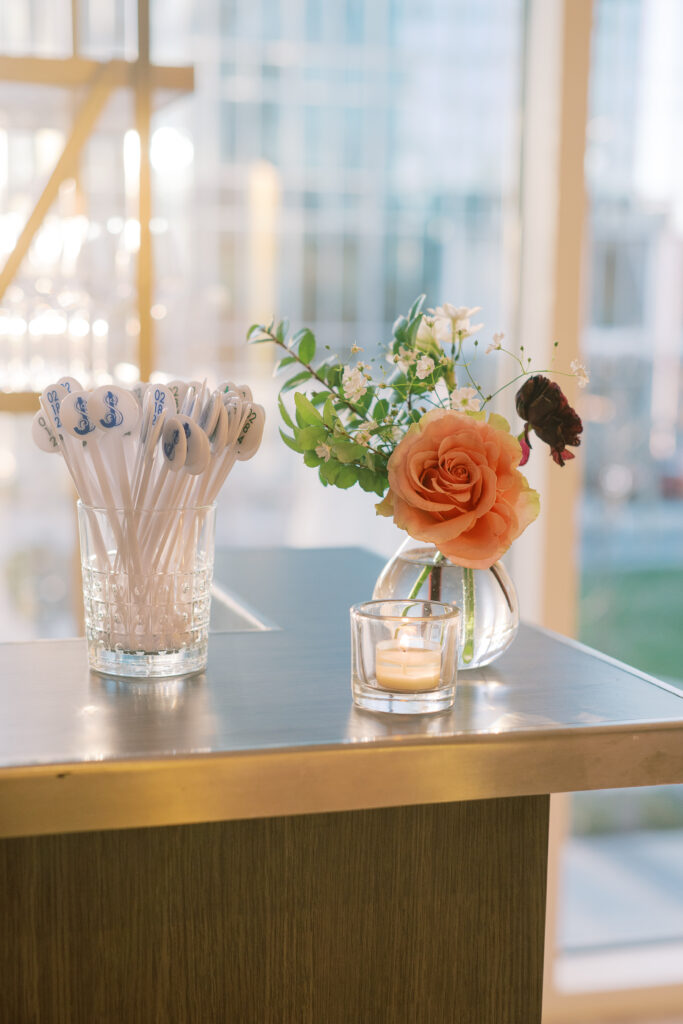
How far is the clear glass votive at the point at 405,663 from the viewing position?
842 mm

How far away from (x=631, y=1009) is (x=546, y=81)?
6.61 ft

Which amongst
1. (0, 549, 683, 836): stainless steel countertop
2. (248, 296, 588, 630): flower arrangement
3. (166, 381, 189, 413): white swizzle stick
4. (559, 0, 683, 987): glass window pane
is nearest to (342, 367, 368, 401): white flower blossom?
(248, 296, 588, 630): flower arrangement

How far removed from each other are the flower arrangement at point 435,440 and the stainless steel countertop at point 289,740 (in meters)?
0.13

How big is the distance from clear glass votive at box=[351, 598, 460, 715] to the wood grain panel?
155 mm

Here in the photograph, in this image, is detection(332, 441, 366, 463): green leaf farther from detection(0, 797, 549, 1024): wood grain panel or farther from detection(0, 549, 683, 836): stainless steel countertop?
detection(0, 797, 549, 1024): wood grain panel

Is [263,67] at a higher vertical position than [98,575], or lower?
higher

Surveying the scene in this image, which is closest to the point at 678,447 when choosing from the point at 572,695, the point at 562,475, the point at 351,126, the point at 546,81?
the point at 562,475

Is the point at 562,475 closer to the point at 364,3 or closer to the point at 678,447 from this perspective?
the point at 678,447

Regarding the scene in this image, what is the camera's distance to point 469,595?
978mm

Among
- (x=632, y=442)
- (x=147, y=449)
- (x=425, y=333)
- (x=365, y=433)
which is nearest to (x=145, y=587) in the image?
(x=147, y=449)

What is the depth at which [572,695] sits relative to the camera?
91 cm

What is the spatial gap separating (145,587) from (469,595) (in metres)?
0.28

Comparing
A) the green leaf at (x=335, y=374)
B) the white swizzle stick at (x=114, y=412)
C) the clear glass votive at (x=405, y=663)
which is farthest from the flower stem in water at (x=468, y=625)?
the white swizzle stick at (x=114, y=412)

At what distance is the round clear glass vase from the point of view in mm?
975
